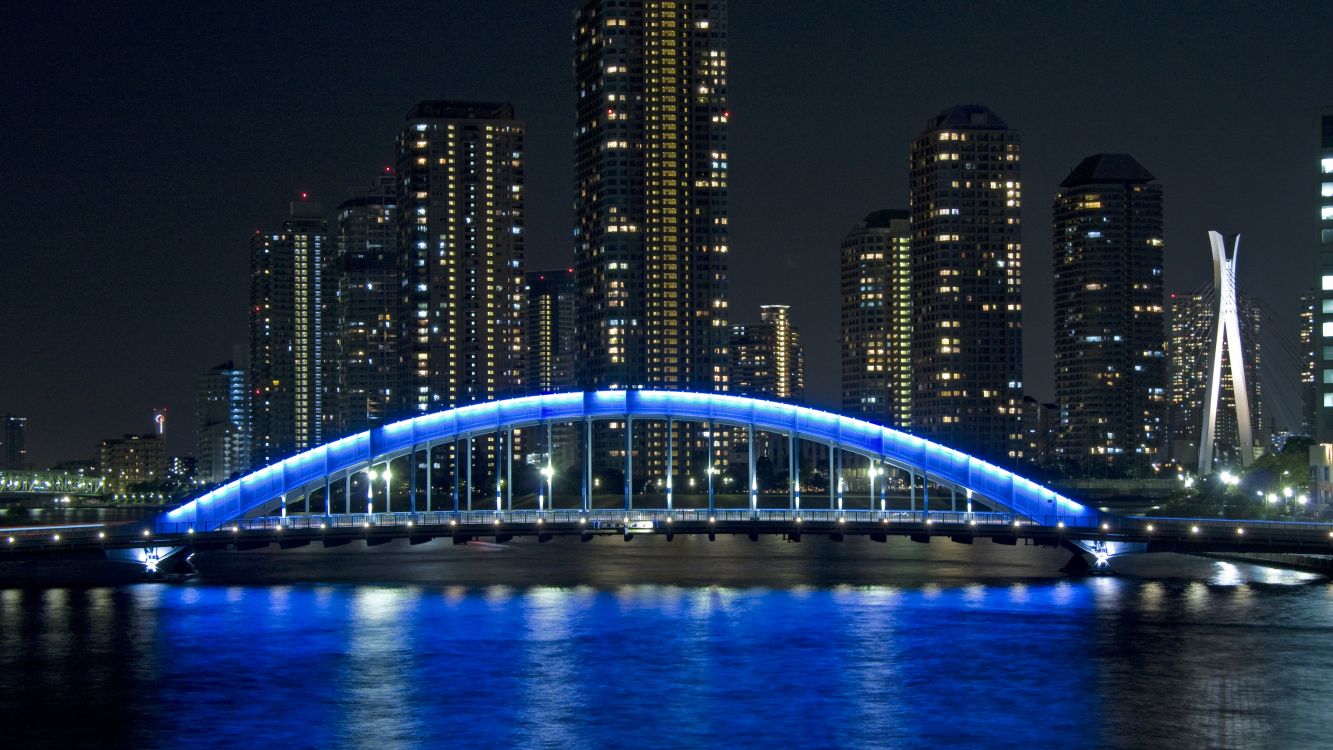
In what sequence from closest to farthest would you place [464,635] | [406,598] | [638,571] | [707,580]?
[464,635] < [406,598] < [707,580] < [638,571]

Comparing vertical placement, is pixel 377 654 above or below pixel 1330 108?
below

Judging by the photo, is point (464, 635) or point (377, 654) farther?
point (464, 635)

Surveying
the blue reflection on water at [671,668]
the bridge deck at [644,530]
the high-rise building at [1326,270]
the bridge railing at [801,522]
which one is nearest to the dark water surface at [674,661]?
the blue reflection on water at [671,668]

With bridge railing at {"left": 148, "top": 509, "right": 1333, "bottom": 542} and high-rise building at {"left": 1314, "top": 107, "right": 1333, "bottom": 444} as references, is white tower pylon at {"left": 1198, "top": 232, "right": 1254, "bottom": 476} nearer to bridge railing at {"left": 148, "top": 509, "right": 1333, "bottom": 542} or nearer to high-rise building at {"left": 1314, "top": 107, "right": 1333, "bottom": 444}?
high-rise building at {"left": 1314, "top": 107, "right": 1333, "bottom": 444}

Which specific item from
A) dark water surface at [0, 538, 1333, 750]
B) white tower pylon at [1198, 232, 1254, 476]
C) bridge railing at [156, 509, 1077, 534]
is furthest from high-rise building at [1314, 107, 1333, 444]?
bridge railing at [156, 509, 1077, 534]

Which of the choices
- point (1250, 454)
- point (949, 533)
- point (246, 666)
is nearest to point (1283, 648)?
point (949, 533)

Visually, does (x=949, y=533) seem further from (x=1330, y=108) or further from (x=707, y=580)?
(x=1330, y=108)

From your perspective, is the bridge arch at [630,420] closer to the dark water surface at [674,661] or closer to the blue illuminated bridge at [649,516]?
the blue illuminated bridge at [649,516]
